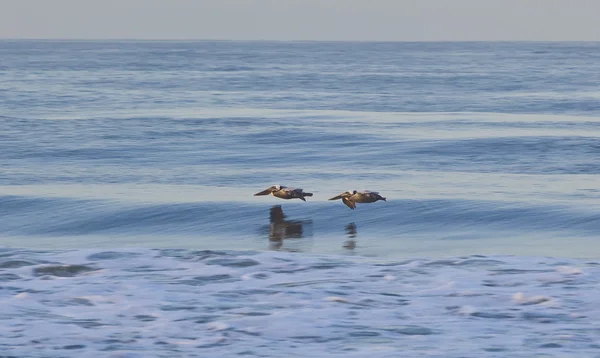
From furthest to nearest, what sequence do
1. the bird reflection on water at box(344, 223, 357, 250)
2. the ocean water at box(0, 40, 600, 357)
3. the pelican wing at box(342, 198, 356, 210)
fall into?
the pelican wing at box(342, 198, 356, 210) < the bird reflection on water at box(344, 223, 357, 250) < the ocean water at box(0, 40, 600, 357)

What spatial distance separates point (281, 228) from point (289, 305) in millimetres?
6178

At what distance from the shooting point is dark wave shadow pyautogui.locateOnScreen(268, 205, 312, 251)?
1730 centimetres

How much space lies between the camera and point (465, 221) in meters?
19.1

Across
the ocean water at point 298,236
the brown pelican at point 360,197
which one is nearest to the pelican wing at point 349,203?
the brown pelican at point 360,197

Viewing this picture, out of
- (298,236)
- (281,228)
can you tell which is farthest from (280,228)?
(298,236)

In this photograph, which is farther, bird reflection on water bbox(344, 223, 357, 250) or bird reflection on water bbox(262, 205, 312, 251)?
bird reflection on water bbox(262, 205, 312, 251)

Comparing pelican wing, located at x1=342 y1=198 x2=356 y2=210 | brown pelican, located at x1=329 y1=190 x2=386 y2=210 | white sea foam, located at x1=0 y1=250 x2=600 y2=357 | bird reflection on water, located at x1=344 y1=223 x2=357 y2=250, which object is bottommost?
white sea foam, located at x1=0 y1=250 x2=600 y2=357

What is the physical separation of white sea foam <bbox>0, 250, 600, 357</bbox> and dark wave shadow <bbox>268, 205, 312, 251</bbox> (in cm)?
180

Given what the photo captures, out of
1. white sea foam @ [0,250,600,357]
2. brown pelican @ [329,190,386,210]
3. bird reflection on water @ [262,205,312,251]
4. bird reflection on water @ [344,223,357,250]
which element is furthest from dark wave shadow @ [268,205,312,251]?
white sea foam @ [0,250,600,357]

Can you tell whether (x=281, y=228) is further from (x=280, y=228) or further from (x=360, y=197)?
(x=360, y=197)

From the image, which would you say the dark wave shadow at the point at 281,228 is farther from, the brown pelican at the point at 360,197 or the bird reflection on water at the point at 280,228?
the brown pelican at the point at 360,197

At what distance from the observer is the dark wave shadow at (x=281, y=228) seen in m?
17.3

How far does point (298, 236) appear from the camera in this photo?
58.5 feet

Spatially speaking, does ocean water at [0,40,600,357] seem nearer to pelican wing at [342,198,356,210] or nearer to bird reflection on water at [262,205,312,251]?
bird reflection on water at [262,205,312,251]
